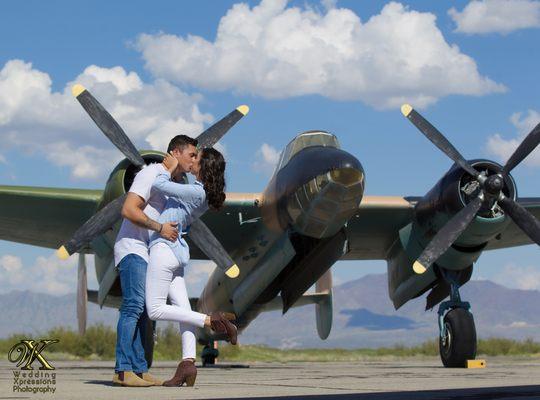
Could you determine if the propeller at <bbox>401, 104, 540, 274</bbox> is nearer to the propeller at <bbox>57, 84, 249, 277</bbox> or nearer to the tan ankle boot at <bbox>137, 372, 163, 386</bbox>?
the propeller at <bbox>57, 84, 249, 277</bbox>

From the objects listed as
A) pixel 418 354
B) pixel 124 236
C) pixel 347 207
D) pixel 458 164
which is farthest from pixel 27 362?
pixel 418 354

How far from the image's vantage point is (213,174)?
7.94m

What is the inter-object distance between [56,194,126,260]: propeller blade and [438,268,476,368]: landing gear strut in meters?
7.08

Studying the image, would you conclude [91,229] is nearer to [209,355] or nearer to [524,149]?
[524,149]

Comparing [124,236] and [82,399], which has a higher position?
[124,236]

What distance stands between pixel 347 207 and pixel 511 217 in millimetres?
3158

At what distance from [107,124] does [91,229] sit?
2763mm

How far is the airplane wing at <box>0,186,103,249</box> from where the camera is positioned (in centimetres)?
1614

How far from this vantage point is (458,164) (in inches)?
605

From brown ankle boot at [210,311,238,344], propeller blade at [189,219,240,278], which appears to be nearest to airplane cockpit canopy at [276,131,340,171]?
propeller blade at [189,219,240,278]

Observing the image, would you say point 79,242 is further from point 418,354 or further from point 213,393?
point 418,354

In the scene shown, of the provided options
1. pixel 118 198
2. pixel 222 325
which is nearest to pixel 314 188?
pixel 118 198

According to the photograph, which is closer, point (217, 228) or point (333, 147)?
point (333, 147)

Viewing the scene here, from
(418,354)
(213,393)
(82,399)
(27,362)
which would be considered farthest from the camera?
(418,354)
